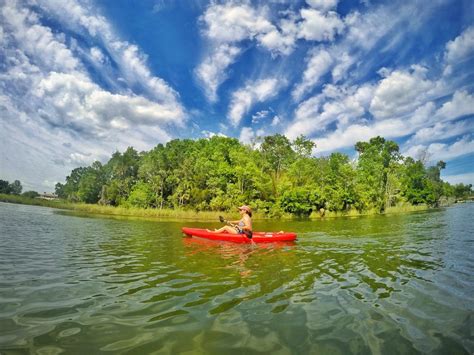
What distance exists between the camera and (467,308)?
485 cm

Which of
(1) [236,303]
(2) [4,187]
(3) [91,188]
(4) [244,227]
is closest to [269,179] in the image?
(4) [244,227]

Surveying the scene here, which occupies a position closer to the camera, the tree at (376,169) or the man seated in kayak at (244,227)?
the man seated in kayak at (244,227)

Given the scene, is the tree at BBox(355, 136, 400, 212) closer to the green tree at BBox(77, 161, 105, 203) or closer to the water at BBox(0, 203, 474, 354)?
the water at BBox(0, 203, 474, 354)

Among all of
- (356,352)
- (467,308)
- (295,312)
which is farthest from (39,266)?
(467,308)

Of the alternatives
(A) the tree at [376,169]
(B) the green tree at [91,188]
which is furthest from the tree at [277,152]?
(B) the green tree at [91,188]

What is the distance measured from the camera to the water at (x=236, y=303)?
361 cm

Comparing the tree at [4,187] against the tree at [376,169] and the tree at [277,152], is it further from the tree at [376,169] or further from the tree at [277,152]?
the tree at [376,169]

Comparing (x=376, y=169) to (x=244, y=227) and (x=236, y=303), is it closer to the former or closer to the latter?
(x=244, y=227)

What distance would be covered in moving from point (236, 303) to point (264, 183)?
3759 centimetres

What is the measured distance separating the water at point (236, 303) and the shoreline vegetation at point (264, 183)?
83.4ft

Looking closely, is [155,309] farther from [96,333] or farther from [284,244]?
[284,244]

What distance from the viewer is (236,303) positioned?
196 inches

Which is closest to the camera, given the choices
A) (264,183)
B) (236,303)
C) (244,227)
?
(236,303)

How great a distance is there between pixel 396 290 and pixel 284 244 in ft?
21.3
